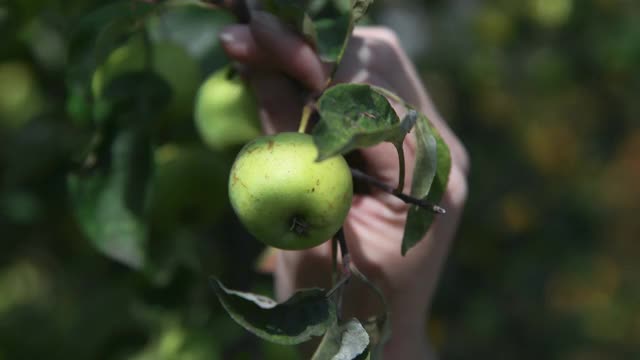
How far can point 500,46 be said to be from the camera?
3094mm

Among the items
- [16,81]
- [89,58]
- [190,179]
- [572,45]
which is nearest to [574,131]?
[572,45]

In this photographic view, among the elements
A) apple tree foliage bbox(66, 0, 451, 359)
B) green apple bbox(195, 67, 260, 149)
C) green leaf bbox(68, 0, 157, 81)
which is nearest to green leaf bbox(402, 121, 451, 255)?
apple tree foliage bbox(66, 0, 451, 359)

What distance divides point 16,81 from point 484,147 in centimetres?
152

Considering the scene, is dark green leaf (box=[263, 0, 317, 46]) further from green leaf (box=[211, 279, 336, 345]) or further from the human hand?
green leaf (box=[211, 279, 336, 345])

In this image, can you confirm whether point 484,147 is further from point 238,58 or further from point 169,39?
point 238,58

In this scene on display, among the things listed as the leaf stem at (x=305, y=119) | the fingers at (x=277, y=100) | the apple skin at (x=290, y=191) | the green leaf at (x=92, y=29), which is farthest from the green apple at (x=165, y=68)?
the apple skin at (x=290, y=191)

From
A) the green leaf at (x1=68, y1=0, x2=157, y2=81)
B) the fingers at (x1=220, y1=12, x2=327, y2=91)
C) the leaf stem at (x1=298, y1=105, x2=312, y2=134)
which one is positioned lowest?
the green leaf at (x1=68, y1=0, x2=157, y2=81)

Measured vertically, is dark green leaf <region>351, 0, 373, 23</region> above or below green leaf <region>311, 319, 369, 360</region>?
above

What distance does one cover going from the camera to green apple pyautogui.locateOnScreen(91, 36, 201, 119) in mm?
1300

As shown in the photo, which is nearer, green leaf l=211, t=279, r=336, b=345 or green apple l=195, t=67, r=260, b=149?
green leaf l=211, t=279, r=336, b=345

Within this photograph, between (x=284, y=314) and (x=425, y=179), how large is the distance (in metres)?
0.16

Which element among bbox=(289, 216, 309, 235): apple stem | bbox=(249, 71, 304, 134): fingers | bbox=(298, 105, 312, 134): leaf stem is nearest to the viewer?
bbox=(289, 216, 309, 235): apple stem

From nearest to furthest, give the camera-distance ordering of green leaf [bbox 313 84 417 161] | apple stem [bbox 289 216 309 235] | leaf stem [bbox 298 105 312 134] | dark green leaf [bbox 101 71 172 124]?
1. green leaf [bbox 313 84 417 161]
2. apple stem [bbox 289 216 309 235]
3. leaf stem [bbox 298 105 312 134]
4. dark green leaf [bbox 101 71 172 124]

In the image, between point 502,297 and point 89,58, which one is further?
point 502,297
